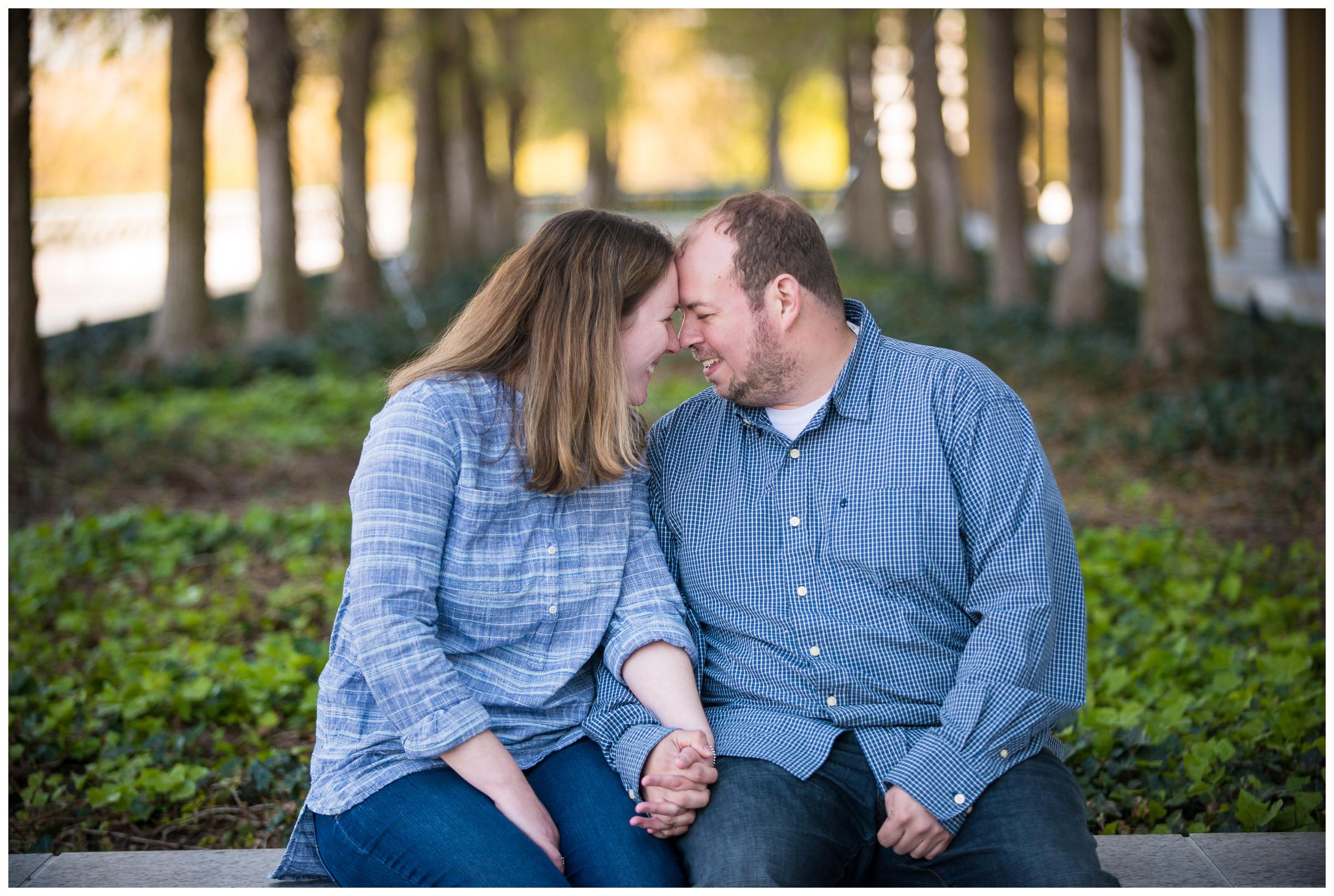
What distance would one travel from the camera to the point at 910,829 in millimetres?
2412

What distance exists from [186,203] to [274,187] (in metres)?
1.64

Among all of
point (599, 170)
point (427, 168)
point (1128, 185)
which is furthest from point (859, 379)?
point (599, 170)

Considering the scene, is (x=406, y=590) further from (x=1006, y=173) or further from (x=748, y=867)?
(x=1006, y=173)

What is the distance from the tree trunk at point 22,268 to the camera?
7391 millimetres

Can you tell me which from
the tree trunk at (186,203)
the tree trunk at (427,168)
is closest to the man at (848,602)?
the tree trunk at (186,203)

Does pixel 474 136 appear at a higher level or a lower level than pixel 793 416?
higher

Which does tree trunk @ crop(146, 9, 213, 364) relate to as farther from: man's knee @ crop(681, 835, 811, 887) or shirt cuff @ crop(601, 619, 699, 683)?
man's knee @ crop(681, 835, 811, 887)

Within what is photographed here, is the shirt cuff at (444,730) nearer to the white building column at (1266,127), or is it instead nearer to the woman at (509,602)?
the woman at (509,602)

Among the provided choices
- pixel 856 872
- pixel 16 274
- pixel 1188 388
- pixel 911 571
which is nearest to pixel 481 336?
pixel 911 571

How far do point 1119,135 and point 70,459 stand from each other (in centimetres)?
2124

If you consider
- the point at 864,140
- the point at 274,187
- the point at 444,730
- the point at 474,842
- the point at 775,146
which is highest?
the point at 775,146

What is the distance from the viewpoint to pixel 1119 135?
2445cm

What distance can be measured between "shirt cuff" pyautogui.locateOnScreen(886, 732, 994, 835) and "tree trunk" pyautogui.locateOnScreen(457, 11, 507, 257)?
19594 millimetres

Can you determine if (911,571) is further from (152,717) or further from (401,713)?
(152,717)
